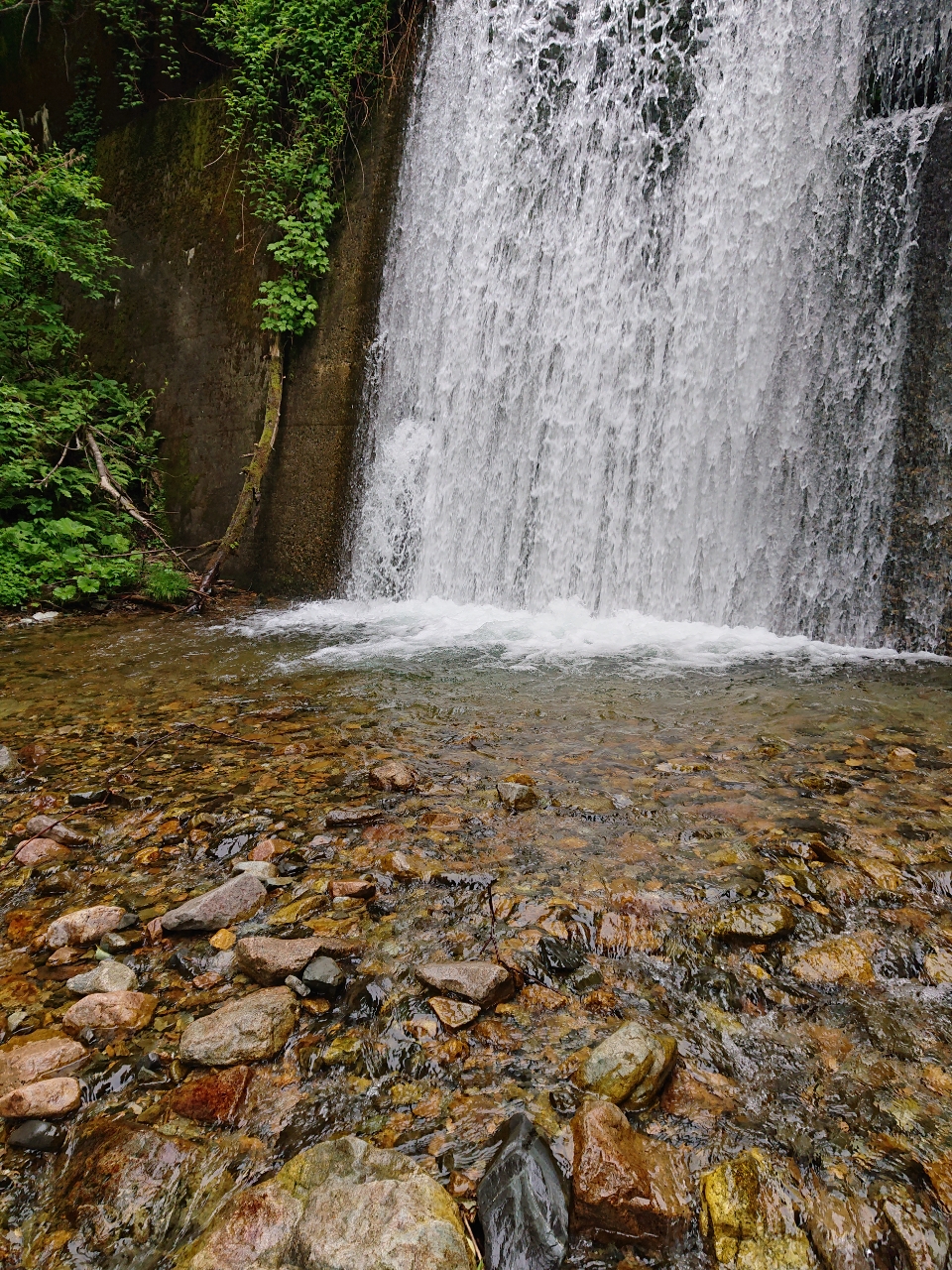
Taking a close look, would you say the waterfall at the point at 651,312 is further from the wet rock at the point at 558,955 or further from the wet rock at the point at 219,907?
the wet rock at the point at 219,907

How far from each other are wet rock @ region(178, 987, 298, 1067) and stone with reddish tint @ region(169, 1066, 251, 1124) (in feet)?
0.09

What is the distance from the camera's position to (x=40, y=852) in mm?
2053

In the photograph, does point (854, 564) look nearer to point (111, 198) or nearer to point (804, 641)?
point (804, 641)

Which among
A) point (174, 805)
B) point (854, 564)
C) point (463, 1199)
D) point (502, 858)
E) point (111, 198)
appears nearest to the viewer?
point (463, 1199)

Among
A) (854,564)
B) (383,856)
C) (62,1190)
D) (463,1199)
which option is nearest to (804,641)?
(854,564)

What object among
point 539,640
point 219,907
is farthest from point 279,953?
point 539,640

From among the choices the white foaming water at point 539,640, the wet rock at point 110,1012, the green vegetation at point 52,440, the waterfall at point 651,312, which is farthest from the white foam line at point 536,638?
the wet rock at point 110,1012

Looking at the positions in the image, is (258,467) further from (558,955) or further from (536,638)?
(558,955)

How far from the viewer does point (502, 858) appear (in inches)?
77.5

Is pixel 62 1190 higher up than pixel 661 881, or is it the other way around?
pixel 661 881

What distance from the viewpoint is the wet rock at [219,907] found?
168 cm

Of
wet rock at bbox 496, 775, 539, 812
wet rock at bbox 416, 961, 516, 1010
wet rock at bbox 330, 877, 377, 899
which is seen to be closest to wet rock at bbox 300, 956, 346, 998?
wet rock at bbox 416, 961, 516, 1010

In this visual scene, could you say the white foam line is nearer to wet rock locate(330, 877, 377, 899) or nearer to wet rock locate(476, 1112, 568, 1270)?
wet rock locate(330, 877, 377, 899)

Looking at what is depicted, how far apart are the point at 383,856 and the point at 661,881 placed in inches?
30.4
